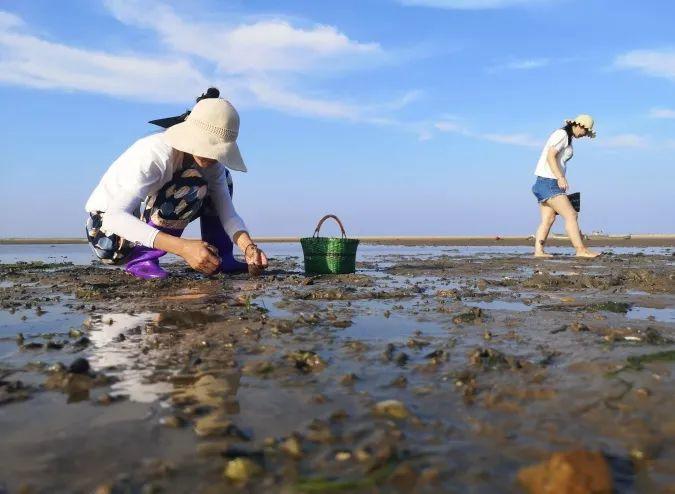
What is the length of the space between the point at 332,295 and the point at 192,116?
1.98m

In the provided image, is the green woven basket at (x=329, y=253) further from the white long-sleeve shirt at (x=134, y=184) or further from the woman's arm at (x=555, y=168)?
the woman's arm at (x=555, y=168)

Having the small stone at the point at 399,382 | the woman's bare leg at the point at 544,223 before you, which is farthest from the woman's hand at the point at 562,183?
the small stone at the point at 399,382

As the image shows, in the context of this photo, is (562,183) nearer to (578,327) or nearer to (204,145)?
(204,145)

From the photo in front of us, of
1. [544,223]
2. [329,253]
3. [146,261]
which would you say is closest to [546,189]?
[544,223]

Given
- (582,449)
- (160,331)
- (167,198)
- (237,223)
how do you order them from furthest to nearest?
1. (237,223)
2. (167,198)
3. (160,331)
4. (582,449)

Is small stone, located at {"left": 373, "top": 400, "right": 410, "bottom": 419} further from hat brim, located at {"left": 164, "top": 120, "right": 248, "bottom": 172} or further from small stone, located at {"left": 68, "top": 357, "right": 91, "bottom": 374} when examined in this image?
hat brim, located at {"left": 164, "top": 120, "right": 248, "bottom": 172}

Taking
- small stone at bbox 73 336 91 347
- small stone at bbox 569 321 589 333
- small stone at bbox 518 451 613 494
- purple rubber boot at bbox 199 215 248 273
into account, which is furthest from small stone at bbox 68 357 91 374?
purple rubber boot at bbox 199 215 248 273

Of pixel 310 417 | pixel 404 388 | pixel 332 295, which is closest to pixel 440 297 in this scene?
pixel 332 295

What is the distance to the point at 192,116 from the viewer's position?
5047 millimetres

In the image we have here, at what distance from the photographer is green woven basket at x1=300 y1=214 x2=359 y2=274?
6922 millimetres

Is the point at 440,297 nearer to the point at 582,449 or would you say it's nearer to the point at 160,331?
the point at 160,331

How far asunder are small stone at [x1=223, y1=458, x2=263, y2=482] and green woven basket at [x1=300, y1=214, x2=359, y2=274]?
5388 millimetres

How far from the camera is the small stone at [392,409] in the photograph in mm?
1826

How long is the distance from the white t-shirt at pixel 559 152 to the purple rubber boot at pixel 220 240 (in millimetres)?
A: 6122
